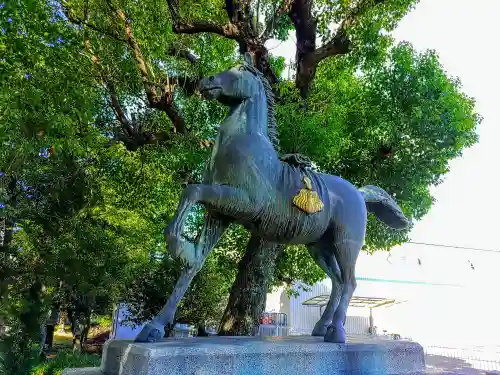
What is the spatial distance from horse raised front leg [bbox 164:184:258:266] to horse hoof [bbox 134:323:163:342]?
0.58 meters

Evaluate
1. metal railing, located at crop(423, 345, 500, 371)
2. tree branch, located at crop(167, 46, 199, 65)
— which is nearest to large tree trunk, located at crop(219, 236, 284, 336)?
tree branch, located at crop(167, 46, 199, 65)

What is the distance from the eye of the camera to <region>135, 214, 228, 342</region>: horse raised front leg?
3.47m

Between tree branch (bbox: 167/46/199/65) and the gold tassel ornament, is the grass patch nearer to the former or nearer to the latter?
tree branch (bbox: 167/46/199/65)

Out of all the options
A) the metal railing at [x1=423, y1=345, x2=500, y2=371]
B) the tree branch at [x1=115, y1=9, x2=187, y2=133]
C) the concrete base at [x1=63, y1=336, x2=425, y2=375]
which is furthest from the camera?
the metal railing at [x1=423, y1=345, x2=500, y2=371]

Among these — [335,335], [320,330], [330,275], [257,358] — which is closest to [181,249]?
[257,358]

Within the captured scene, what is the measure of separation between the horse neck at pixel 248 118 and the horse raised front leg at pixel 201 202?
2.23 feet

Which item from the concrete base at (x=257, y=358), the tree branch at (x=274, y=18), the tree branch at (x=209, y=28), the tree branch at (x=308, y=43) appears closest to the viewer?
the concrete base at (x=257, y=358)

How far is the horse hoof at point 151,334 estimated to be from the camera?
339cm

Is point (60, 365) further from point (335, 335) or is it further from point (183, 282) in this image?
point (335, 335)

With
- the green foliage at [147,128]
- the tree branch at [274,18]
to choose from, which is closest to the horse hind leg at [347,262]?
the green foliage at [147,128]

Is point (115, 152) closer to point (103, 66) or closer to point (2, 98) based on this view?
point (103, 66)

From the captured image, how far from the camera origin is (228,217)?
4020 mm

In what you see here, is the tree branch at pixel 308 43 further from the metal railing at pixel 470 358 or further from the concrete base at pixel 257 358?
the metal railing at pixel 470 358

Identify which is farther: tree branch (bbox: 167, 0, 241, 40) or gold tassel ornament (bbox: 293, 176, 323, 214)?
tree branch (bbox: 167, 0, 241, 40)
